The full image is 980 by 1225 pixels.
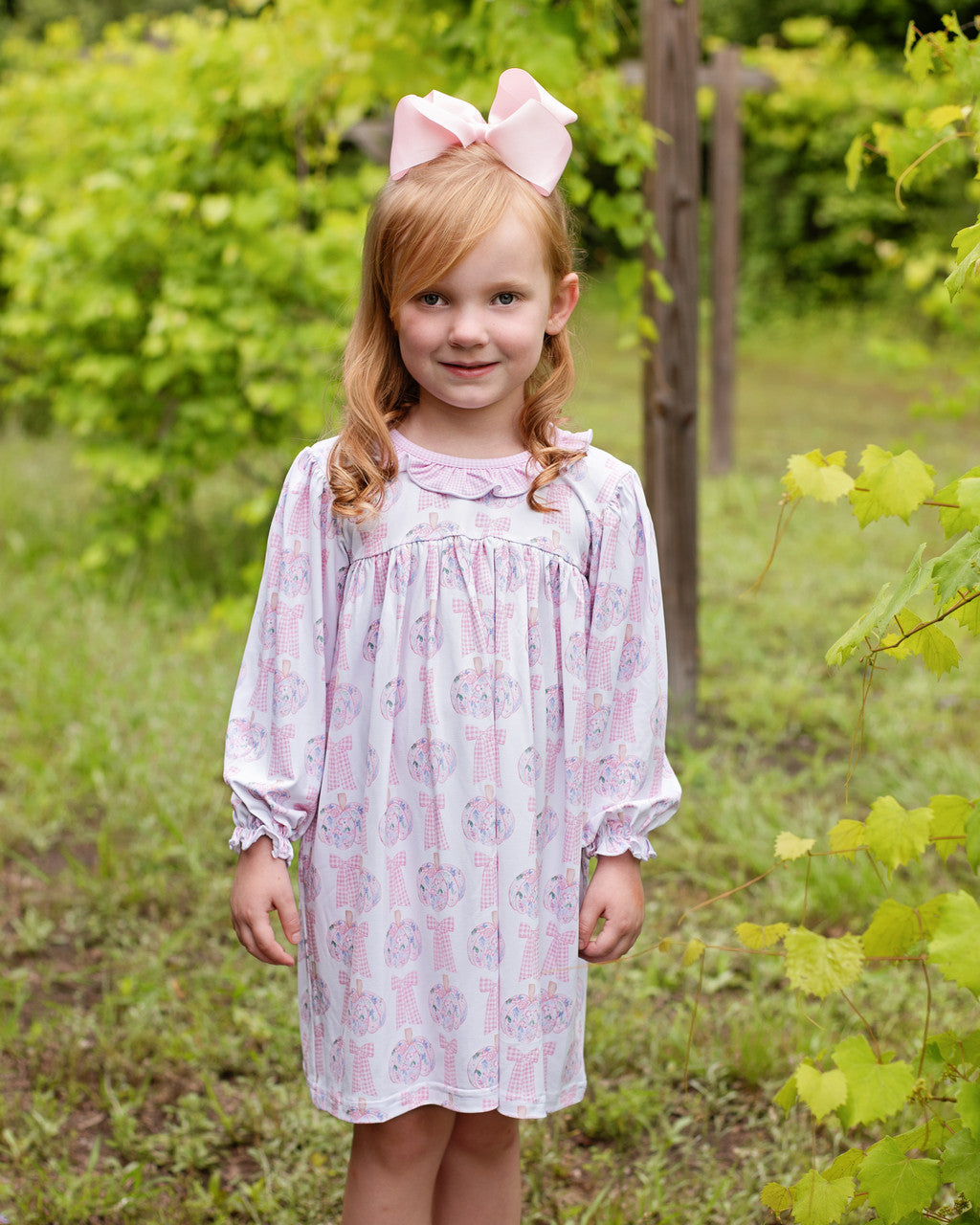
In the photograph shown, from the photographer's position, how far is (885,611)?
46.4 inches

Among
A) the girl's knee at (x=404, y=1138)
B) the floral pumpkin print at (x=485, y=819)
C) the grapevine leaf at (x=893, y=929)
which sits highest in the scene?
the grapevine leaf at (x=893, y=929)

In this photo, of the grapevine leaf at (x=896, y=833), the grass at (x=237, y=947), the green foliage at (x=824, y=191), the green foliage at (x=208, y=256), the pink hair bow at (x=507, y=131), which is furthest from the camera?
the green foliage at (x=824, y=191)

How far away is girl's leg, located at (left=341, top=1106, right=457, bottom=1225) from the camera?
159 cm

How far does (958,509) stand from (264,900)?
2.99 feet

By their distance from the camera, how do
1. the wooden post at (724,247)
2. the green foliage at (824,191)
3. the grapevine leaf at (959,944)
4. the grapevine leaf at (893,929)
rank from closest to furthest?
the grapevine leaf at (959,944)
the grapevine leaf at (893,929)
the wooden post at (724,247)
the green foliage at (824,191)

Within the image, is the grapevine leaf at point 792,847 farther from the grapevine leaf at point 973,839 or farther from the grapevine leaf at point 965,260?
the grapevine leaf at point 965,260

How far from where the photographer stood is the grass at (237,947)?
6.84 feet

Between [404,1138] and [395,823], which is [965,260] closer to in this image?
[395,823]

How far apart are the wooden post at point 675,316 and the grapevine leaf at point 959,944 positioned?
2548 mm

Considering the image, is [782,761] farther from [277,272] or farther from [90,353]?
[90,353]

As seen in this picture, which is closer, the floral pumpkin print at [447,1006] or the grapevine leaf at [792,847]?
the grapevine leaf at [792,847]

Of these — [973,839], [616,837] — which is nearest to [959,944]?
[973,839]

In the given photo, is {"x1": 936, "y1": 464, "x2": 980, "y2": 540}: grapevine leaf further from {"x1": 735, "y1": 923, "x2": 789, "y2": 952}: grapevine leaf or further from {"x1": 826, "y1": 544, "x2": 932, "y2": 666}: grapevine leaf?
{"x1": 735, "y1": 923, "x2": 789, "y2": 952}: grapevine leaf

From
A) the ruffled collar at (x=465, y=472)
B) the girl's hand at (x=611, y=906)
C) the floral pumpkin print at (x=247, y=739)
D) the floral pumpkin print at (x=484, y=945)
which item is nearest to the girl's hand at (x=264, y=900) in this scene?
the floral pumpkin print at (x=247, y=739)
